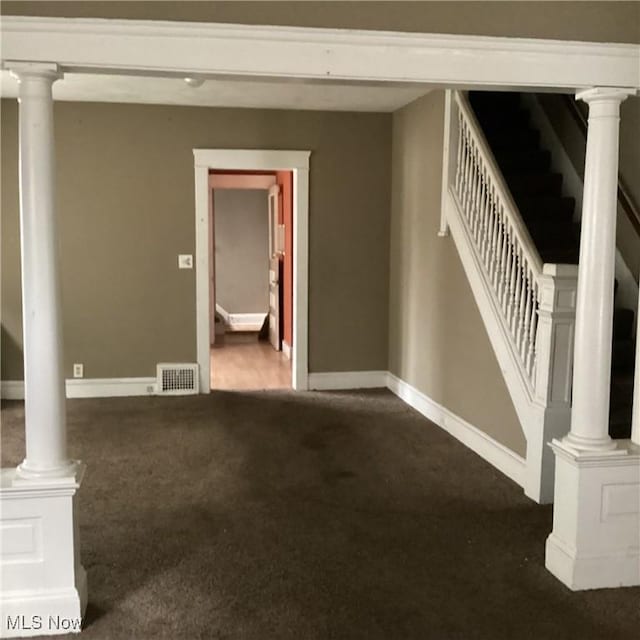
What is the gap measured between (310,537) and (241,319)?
7811 millimetres

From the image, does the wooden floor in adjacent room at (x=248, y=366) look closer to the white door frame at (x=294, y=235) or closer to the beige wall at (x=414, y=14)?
the white door frame at (x=294, y=235)

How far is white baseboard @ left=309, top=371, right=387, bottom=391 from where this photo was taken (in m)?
6.59

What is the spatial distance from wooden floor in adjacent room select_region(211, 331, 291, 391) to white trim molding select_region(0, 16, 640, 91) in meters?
4.28

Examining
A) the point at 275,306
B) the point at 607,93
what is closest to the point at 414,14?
the point at 607,93

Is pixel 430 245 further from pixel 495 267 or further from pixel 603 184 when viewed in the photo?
pixel 603 184

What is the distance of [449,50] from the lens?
2732mm

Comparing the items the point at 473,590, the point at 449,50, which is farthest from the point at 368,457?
the point at 449,50

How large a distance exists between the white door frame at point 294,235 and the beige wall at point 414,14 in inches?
144

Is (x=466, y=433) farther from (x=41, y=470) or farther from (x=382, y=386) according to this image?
(x=41, y=470)

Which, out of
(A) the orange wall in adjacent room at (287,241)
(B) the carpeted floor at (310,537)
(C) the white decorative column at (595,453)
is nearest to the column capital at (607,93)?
(C) the white decorative column at (595,453)

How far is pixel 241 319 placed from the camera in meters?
11.1

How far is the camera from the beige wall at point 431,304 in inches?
181

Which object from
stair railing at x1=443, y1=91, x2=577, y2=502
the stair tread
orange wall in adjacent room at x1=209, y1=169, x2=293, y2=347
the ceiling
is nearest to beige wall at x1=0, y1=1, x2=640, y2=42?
stair railing at x1=443, y1=91, x2=577, y2=502

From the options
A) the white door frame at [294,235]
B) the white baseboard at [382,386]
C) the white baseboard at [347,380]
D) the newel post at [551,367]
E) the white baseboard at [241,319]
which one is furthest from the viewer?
the white baseboard at [241,319]
